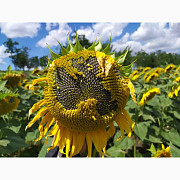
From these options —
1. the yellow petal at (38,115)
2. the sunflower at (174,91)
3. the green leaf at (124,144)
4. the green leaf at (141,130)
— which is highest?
the sunflower at (174,91)

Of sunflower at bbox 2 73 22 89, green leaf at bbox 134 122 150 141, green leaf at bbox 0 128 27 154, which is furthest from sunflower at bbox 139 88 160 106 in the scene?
sunflower at bbox 2 73 22 89

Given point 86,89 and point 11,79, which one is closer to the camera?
point 86,89

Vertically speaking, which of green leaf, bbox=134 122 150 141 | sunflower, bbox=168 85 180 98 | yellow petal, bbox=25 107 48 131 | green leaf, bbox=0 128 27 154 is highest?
sunflower, bbox=168 85 180 98

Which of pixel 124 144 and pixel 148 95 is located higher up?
pixel 148 95

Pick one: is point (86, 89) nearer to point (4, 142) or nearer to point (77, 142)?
point (77, 142)

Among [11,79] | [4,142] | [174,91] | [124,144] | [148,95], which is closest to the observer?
[4,142]

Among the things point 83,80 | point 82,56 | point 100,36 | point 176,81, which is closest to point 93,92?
point 83,80

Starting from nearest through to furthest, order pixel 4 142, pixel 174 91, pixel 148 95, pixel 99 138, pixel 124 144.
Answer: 1. pixel 99 138
2. pixel 4 142
3. pixel 124 144
4. pixel 148 95
5. pixel 174 91

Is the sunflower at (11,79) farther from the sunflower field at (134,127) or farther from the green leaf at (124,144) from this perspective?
the green leaf at (124,144)

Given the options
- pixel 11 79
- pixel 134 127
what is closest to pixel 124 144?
pixel 134 127

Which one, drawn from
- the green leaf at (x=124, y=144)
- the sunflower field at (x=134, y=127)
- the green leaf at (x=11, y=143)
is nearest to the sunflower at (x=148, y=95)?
the sunflower field at (x=134, y=127)

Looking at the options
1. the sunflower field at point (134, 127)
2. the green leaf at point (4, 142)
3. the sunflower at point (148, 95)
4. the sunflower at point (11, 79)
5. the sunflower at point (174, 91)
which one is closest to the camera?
the green leaf at point (4, 142)

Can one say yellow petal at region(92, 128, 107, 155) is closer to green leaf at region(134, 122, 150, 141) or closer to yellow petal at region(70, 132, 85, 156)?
yellow petal at region(70, 132, 85, 156)

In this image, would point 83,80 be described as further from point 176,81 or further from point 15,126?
point 176,81
